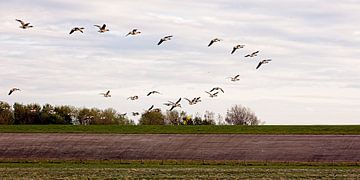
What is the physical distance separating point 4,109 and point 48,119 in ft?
27.7

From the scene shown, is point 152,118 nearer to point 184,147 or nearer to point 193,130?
point 193,130

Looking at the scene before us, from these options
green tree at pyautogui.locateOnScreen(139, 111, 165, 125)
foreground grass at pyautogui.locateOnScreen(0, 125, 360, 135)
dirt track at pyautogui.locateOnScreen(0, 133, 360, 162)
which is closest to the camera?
dirt track at pyautogui.locateOnScreen(0, 133, 360, 162)

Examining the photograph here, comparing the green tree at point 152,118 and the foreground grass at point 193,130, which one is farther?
the green tree at point 152,118

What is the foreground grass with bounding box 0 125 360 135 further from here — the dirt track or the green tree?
the green tree

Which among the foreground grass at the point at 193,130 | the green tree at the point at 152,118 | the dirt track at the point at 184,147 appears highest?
the green tree at the point at 152,118

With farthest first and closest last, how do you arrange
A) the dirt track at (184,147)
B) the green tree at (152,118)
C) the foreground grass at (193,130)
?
the green tree at (152,118) < the foreground grass at (193,130) < the dirt track at (184,147)

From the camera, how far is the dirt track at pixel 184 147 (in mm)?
85325

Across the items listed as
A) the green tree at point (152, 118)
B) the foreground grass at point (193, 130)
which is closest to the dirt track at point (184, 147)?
the foreground grass at point (193, 130)

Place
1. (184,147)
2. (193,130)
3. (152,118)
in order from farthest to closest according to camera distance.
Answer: (152,118) < (193,130) < (184,147)

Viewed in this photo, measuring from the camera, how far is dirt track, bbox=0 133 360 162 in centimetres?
8532

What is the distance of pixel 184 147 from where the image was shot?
91.4 m

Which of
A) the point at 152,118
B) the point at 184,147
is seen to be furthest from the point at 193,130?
the point at 152,118

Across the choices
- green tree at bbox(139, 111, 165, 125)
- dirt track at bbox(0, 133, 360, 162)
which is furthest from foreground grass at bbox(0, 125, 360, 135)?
green tree at bbox(139, 111, 165, 125)

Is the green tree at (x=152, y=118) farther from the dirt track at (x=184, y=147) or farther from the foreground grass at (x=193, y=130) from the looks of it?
the dirt track at (x=184, y=147)
